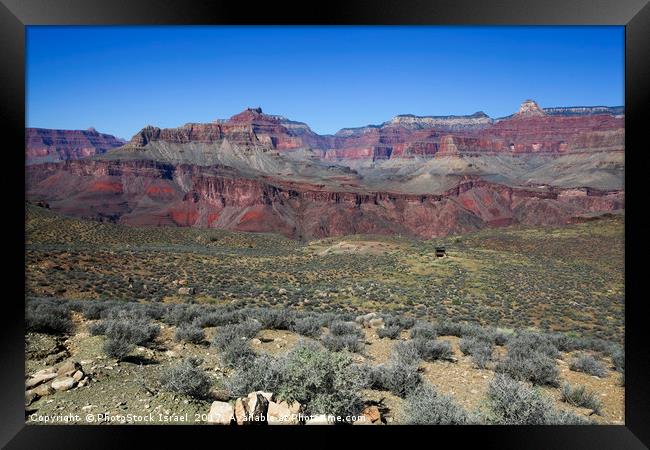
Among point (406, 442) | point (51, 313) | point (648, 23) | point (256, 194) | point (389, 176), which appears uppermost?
point (389, 176)

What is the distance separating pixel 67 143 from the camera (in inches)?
4791

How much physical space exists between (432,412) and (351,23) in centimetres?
377

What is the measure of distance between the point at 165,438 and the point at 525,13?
4.98m

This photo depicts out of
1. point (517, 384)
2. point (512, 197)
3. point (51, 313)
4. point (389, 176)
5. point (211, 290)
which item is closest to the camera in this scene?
point (517, 384)

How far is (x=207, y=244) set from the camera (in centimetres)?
3975

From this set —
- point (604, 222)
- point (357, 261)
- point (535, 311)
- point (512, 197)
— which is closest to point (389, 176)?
point (512, 197)

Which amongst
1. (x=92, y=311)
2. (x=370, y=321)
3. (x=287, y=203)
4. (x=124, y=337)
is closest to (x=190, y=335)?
(x=124, y=337)

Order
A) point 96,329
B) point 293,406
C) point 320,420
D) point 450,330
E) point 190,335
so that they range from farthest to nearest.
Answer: point 450,330
point 190,335
point 96,329
point 293,406
point 320,420

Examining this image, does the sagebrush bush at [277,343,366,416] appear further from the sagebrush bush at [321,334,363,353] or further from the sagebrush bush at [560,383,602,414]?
the sagebrush bush at [560,383,602,414]

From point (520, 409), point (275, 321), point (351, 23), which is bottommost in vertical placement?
point (520, 409)

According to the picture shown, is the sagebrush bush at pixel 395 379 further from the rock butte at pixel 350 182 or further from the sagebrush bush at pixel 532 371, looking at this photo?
the rock butte at pixel 350 182

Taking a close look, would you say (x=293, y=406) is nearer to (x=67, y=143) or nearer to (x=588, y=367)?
(x=588, y=367)

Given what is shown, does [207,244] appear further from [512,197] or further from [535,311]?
[512,197]

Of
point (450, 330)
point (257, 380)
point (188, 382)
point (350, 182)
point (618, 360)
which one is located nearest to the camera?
point (188, 382)
